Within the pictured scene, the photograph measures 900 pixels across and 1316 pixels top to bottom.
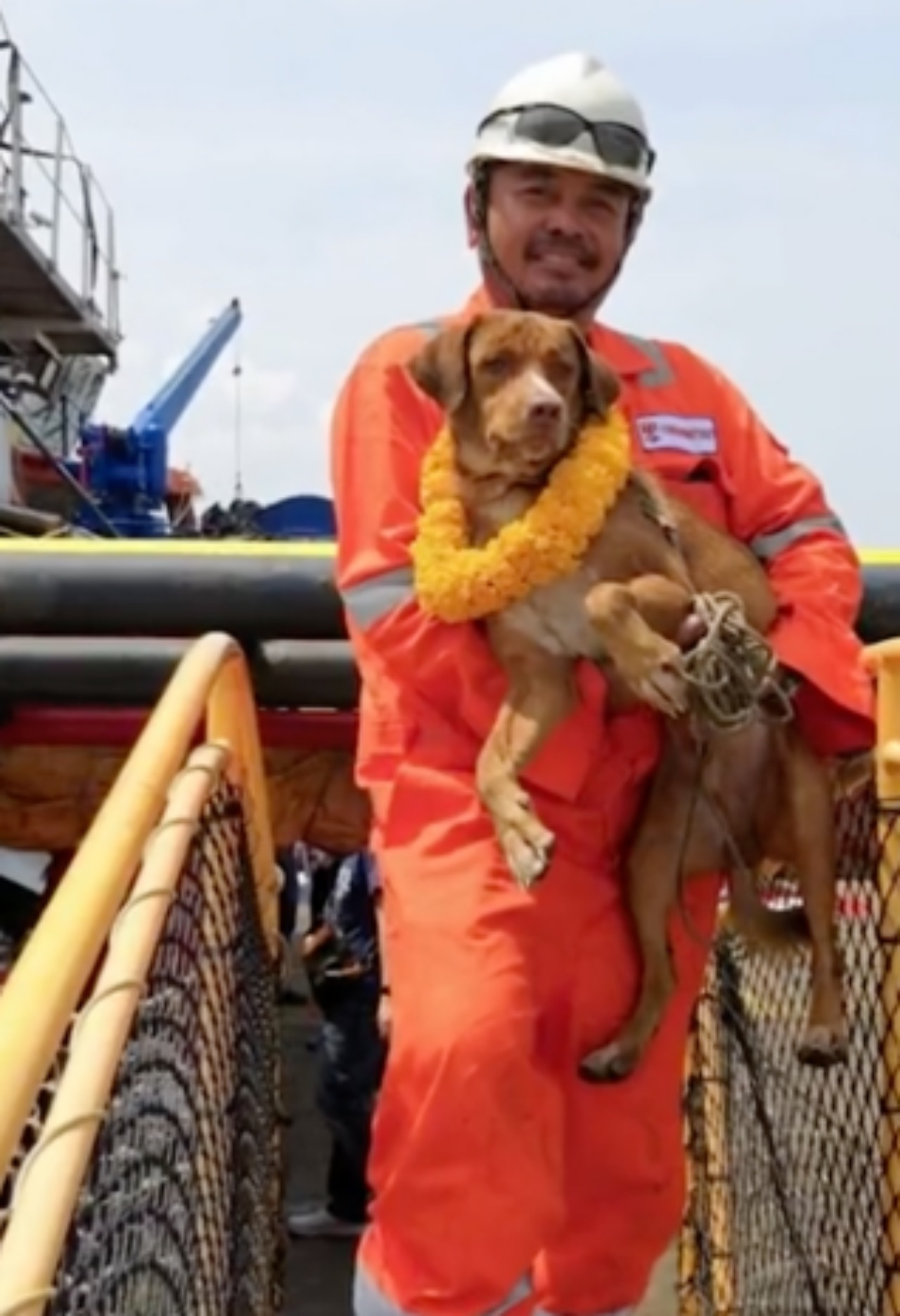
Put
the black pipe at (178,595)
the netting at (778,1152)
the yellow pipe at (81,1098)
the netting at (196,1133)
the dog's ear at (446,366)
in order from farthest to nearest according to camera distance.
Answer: the black pipe at (178,595) < the netting at (778,1152) < the dog's ear at (446,366) < the netting at (196,1133) < the yellow pipe at (81,1098)

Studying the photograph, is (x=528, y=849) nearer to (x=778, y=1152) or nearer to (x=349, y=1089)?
(x=778, y=1152)

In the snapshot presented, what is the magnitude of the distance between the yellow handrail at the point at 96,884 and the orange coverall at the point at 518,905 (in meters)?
0.30

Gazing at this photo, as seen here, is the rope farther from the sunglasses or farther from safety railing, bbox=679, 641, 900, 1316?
the sunglasses

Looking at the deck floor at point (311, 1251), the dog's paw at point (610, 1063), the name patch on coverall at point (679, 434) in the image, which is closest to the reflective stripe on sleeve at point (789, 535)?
the name patch on coverall at point (679, 434)

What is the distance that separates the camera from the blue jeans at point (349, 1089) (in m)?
8.28

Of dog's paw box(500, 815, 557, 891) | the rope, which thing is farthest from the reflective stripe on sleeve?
dog's paw box(500, 815, 557, 891)

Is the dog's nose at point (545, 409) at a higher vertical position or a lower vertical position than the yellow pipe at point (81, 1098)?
higher

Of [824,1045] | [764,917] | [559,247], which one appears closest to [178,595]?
[559,247]

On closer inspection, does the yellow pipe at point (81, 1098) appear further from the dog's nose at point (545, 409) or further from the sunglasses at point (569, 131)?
the sunglasses at point (569, 131)

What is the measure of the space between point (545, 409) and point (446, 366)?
20cm

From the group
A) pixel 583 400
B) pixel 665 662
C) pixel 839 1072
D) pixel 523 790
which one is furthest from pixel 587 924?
pixel 839 1072

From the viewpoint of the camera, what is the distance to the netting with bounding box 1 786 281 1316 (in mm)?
1902

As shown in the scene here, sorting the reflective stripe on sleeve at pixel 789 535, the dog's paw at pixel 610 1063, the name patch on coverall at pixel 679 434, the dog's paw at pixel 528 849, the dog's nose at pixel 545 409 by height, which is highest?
the dog's nose at pixel 545 409

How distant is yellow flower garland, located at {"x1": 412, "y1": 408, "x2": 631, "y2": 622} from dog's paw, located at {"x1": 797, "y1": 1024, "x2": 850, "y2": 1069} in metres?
0.84
